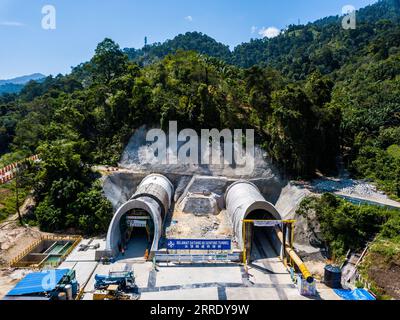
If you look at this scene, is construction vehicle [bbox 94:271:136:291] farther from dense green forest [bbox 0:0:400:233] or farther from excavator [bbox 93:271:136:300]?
dense green forest [bbox 0:0:400:233]

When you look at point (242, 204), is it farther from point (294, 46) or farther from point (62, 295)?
point (294, 46)

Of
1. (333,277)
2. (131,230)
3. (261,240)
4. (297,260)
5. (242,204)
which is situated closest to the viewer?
(333,277)

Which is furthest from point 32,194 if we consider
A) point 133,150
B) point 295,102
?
point 295,102

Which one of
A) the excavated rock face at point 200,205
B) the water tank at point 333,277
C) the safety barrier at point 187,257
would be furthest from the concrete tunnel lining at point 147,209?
the water tank at point 333,277

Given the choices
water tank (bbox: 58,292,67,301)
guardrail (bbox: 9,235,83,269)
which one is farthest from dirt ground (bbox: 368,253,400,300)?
guardrail (bbox: 9,235,83,269)

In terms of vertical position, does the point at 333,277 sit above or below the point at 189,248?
below

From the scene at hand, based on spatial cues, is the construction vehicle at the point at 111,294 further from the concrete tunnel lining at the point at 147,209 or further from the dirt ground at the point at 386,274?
the dirt ground at the point at 386,274

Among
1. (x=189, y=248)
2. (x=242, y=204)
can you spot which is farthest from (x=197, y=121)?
(x=189, y=248)

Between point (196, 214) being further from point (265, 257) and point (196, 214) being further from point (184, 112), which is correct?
point (184, 112)
